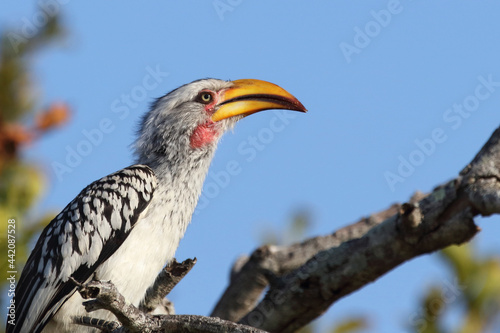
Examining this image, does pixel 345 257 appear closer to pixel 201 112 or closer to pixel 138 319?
pixel 201 112

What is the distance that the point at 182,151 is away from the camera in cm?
634

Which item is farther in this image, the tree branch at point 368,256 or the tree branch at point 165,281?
Result: the tree branch at point 368,256

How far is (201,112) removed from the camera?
6707mm

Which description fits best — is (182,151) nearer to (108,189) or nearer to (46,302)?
(108,189)

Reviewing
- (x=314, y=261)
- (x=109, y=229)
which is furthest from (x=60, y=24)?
(x=314, y=261)

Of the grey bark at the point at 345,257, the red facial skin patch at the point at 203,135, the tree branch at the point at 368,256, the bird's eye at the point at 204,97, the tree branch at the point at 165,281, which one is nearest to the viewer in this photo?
the tree branch at the point at 165,281

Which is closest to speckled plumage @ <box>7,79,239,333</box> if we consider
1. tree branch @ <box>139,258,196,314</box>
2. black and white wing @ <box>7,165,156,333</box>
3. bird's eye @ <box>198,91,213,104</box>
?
black and white wing @ <box>7,165,156,333</box>

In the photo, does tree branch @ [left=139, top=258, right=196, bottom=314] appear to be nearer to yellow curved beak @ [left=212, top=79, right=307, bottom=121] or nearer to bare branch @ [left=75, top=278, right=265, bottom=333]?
bare branch @ [left=75, top=278, right=265, bottom=333]

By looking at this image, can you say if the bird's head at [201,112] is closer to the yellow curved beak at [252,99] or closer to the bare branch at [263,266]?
the yellow curved beak at [252,99]

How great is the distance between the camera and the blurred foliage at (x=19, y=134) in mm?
5156

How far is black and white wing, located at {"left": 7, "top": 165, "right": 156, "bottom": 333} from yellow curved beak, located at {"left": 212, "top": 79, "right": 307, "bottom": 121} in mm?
1153

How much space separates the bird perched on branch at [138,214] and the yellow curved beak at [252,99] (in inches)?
0.4

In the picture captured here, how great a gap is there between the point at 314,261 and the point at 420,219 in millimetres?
1025

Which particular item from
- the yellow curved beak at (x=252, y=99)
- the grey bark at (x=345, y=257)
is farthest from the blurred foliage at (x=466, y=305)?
the yellow curved beak at (x=252, y=99)
